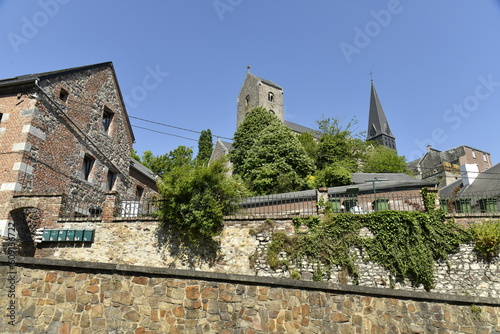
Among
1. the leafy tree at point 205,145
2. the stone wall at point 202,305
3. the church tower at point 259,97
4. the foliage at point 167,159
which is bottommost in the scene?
the stone wall at point 202,305

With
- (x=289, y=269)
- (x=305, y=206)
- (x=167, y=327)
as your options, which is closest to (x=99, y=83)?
(x=305, y=206)

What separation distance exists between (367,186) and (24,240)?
16.1 metres

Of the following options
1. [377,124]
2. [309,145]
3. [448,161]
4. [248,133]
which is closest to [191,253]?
[248,133]

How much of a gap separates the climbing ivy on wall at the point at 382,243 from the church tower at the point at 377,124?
56276 millimetres

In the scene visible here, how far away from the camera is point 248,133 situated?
114ft

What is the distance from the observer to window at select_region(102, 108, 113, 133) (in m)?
16.8

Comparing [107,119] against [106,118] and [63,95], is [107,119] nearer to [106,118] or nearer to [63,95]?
[106,118]

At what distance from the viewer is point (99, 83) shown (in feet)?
53.6

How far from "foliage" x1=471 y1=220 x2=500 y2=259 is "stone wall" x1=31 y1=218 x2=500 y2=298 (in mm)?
309

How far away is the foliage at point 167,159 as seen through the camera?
36938mm

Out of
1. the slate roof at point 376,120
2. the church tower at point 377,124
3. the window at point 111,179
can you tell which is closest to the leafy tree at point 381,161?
the church tower at point 377,124

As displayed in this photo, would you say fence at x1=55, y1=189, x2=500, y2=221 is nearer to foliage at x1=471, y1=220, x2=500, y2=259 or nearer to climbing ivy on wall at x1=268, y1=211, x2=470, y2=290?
climbing ivy on wall at x1=268, y1=211, x2=470, y2=290

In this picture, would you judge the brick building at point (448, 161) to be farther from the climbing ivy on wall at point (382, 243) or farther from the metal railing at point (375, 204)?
the climbing ivy on wall at point (382, 243)

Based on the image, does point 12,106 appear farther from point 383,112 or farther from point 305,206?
point 383,112
